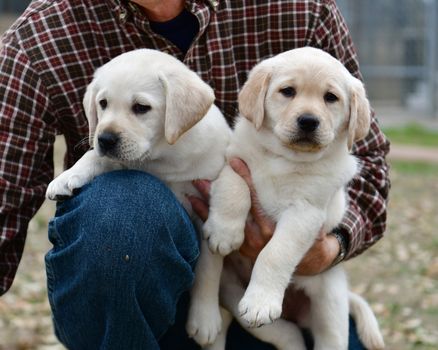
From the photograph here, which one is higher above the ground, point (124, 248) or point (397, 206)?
point (124, 248)

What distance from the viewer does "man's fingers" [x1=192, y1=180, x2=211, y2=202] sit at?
7.87 ft

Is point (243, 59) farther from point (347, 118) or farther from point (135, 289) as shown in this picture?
point (135, 289)

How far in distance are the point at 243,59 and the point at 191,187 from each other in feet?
1.63

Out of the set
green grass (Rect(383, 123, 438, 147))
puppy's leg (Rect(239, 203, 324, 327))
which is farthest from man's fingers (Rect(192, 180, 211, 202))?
green grass (Rect(383, 123, 438, 147))

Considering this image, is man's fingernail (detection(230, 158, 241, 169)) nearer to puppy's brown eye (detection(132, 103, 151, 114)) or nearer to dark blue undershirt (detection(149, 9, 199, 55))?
puppy's brown eye (detection(132, 103, 151, 114))

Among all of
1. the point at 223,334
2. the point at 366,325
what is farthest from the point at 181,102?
the point at 366,325

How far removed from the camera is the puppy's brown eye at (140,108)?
7.38ft

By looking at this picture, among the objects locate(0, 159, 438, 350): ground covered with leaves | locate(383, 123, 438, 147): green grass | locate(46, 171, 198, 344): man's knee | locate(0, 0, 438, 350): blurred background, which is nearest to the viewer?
locate(46, 171, 198, 344): man's knee

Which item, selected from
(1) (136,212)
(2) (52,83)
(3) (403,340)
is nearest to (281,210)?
(1) (136,212)

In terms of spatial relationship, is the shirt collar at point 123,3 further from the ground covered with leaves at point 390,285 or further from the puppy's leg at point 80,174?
the ground covered with leaves at point 390,285

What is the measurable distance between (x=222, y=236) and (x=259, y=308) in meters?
0.23

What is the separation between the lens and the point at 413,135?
407 inches

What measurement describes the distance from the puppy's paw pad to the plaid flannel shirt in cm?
48

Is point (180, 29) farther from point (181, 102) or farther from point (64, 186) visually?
point (64, 186)
